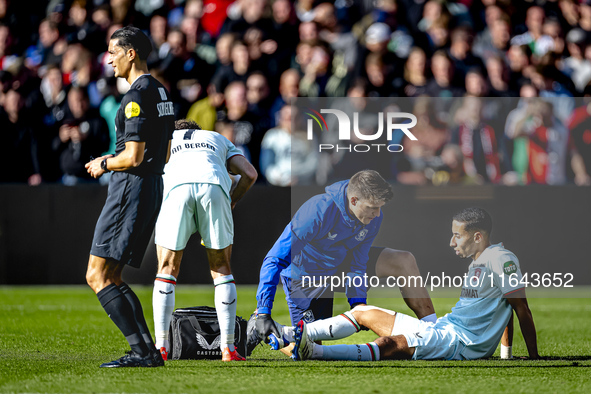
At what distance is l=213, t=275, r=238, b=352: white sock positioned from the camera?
6.03m

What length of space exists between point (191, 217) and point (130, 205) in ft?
2.36

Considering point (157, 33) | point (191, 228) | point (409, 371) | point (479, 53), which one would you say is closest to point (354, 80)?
point (479, 53)

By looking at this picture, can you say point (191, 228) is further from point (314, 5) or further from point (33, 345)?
point (314, 5)

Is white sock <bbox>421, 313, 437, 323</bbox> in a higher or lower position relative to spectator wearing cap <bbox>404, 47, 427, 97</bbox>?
lower

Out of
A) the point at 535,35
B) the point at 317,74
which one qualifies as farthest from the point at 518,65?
the point at 317,74

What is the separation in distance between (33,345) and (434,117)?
427cm

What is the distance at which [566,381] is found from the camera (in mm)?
5090

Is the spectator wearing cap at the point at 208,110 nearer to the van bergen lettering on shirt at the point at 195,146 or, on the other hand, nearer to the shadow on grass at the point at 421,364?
the van bergen lettering on shirt at the point at 195,146

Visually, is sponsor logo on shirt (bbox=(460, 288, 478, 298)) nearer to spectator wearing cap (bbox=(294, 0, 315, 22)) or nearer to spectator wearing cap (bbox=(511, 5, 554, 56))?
spectator wearing cap (bbox=(511, 5, 554, 56))

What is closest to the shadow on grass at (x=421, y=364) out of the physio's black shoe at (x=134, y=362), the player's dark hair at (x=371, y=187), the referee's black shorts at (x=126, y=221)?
the physio's black shoe at (x=134, y=362)

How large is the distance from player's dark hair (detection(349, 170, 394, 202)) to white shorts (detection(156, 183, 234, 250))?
1.08 metres

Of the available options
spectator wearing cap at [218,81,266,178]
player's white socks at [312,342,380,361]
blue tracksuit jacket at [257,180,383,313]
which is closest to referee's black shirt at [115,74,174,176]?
blue tracksuit jacket at [257,180,383,313]

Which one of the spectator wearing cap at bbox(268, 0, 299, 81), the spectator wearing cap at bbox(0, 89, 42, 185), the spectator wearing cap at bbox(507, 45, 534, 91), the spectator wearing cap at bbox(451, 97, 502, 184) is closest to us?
the spectator wearing cap at bbox(451, 97, 502, 184)

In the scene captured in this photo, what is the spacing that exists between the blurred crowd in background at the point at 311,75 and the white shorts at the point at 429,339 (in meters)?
2.20
